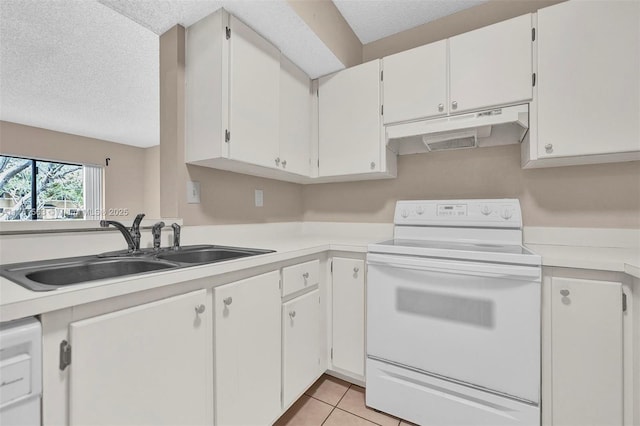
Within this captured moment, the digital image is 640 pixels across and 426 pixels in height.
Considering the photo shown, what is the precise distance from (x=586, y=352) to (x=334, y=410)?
1204mm

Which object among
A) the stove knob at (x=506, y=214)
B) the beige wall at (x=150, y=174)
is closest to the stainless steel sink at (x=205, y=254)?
the stove knob at (x=506, y=214)

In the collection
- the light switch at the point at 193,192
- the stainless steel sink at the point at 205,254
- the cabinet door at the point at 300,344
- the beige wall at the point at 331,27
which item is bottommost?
the cabinet door at the point at 300,344

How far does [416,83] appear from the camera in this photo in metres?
1.74

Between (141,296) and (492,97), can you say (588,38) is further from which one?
(141,296)

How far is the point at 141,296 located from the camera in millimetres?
788

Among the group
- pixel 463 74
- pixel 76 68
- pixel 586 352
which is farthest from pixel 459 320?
pixel 76 68

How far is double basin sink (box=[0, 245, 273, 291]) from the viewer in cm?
88

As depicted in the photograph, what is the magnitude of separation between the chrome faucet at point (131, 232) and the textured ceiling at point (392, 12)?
1.89 meters

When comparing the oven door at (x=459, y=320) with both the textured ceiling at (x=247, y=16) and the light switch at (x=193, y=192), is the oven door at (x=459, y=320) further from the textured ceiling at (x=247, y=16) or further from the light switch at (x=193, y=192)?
the textured ceiling at (x=247, y=16)

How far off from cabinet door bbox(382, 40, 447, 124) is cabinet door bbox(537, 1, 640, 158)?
1.57 feet

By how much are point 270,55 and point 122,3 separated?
0.73 m

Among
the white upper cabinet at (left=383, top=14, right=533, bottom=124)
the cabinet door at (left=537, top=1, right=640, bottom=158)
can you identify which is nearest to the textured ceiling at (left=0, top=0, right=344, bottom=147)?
the white upper cabinet at (left=383, top=14, right=533, bottom=124)

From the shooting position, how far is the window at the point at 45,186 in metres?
2.26

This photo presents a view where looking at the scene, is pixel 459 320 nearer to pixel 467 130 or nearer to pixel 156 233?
pixel 467 130
